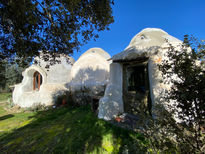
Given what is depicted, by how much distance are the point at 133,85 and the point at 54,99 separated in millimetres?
8392

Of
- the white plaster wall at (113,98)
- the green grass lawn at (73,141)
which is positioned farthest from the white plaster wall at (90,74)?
the green grass lawn at (73,141)

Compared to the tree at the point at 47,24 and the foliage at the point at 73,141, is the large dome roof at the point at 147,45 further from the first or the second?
the foliage at the point at 73,141

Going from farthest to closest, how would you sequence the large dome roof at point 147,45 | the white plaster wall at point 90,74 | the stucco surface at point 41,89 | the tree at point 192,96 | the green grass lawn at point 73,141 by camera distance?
the stucco surface at point 41,89 → the white plaster wall at point 90,74 → the large dome roof at point 147,45 → the green grass lawn at point 73,141 → the tree at point 192,96

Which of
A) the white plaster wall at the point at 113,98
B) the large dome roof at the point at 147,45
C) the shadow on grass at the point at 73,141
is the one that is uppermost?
the large dome roof at the point at 147,45

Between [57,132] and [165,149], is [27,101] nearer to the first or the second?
[57,132]

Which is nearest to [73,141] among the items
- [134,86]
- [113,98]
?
[113,98]

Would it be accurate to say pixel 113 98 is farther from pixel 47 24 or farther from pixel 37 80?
pixel 37 80

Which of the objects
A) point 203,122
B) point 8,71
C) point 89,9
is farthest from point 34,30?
point 8,71

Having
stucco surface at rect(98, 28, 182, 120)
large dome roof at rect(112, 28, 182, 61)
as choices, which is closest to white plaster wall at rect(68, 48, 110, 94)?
stucco surface at rect(98, 28, 182, 120)

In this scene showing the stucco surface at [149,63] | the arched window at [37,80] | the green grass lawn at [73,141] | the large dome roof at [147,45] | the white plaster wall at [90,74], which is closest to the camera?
the green grass lawn at [73,141]

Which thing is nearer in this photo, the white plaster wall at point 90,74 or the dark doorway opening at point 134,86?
the dark doorway opening at point 134,86

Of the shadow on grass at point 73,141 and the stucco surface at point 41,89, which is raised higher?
the stucco surface at point 41,89

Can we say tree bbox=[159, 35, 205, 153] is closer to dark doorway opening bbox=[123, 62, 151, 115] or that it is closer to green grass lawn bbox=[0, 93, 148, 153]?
green grass lawn bbox=[0, 93, 148, 153]

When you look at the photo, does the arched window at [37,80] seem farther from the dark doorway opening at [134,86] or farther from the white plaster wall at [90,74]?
the dark doorway opening at [134,86]
